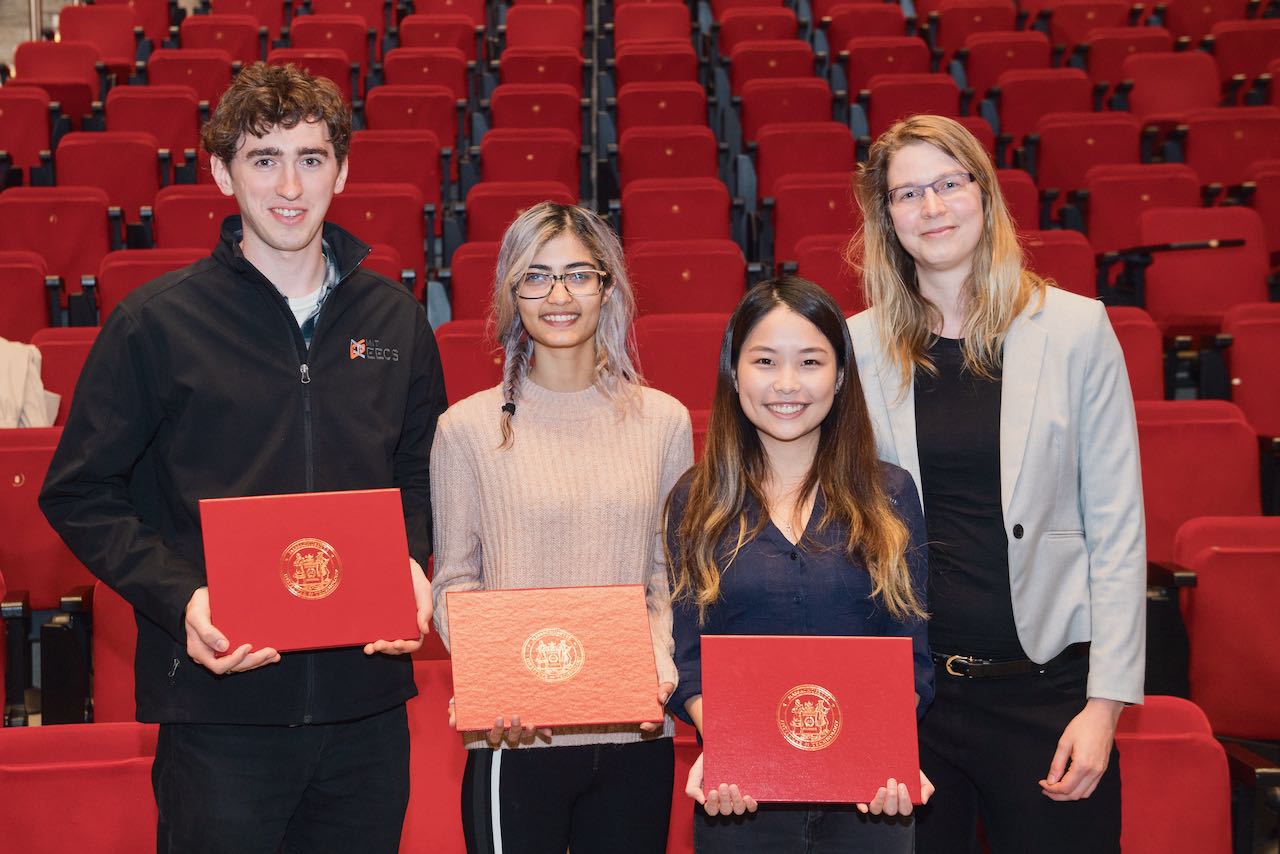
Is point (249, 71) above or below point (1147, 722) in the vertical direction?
above

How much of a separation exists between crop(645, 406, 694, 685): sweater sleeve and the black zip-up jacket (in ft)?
0.94

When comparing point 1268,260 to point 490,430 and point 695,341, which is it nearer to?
point 695,341

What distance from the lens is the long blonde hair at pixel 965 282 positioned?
1.47m

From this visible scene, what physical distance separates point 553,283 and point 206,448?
0.45m

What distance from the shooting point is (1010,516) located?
140cm

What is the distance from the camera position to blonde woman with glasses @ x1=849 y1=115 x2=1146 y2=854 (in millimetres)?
1396

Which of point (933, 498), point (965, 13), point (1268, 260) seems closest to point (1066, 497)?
point (933, 498)

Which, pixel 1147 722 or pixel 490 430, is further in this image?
pixel 1147 722

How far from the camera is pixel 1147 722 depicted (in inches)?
66.8

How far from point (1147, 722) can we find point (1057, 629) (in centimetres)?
41

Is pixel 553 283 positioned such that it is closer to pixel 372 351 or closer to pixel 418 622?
pixel 372 351

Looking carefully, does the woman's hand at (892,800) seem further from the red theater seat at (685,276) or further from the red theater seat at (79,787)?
the red theater seat at (685,276)

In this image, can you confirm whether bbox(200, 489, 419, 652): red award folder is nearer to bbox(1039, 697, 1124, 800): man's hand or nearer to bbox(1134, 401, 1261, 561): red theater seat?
bbox(1039, 697, 1124, 800): man's hand

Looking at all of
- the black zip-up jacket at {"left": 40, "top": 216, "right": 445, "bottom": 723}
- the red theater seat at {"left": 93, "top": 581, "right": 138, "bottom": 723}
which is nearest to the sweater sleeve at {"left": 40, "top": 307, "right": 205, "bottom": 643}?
the black zip-up jacket at {"left": 40, "top": 216, "right": 445, "bottom": 723}
